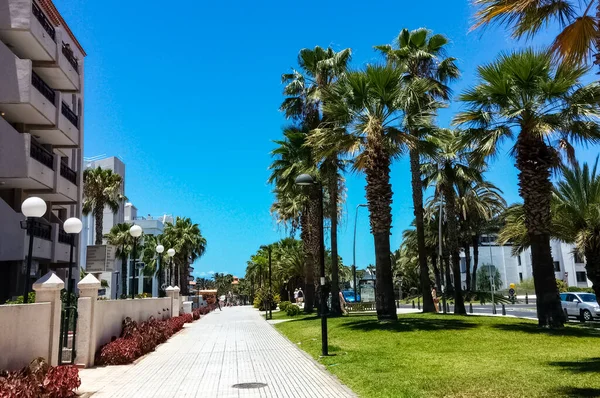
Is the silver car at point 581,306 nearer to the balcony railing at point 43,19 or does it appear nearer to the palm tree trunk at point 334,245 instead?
the palm tree trunk at point 334,245

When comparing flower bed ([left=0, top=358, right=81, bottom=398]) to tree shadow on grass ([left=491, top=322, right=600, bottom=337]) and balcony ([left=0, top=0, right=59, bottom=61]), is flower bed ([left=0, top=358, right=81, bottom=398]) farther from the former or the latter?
balcony ([left=0, top=0, right=59, bottom=61])

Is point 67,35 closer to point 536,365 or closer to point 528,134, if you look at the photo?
point 528,134

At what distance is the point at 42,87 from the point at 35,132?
3205mm

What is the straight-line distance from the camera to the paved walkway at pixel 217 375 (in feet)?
30.9

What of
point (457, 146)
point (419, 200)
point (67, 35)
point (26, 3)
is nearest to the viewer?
point (457, 146)

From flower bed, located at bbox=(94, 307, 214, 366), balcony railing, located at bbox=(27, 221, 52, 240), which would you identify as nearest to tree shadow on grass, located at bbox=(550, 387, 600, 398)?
flower bed, located at bbox=(94, 307, 214, 366)

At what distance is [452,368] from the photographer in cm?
1047

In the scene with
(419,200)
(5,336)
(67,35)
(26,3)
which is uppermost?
(67,35)

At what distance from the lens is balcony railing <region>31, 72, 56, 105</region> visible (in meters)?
24.2

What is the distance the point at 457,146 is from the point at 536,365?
9235 mm

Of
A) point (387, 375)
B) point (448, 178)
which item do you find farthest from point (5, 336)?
point (448, 178)

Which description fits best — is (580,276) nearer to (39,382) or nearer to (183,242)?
(183,242)

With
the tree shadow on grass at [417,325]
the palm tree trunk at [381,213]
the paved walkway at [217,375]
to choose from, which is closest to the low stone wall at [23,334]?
the paved walkway at [217,375]

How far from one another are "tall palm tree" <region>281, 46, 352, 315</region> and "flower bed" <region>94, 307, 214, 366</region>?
33.2 ft
